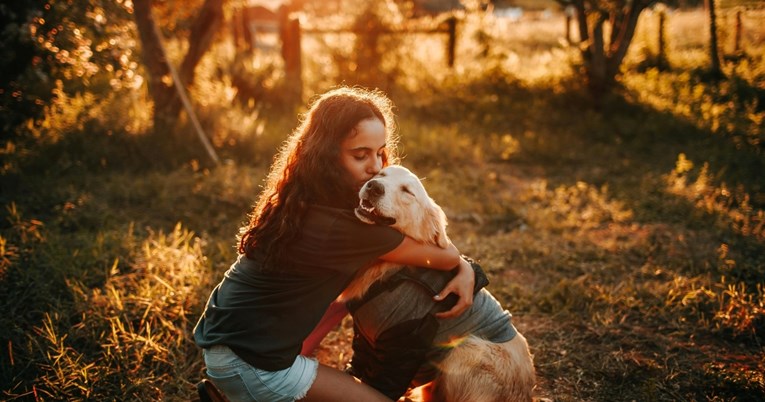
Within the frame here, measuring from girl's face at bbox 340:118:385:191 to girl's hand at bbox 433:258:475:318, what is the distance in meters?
0.63

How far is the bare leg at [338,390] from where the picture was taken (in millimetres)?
2324

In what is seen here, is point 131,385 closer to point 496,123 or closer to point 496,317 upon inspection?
point 496,317

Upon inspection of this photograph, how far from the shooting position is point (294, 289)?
2.24 meters

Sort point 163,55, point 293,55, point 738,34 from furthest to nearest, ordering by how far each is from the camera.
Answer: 1. point 738,34
2. point 293,55
3. point 163,55

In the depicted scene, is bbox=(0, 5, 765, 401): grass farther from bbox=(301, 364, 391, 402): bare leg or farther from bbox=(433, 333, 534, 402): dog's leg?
bbox=(301, 364, 391, 402): bare leg

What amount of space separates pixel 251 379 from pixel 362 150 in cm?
113

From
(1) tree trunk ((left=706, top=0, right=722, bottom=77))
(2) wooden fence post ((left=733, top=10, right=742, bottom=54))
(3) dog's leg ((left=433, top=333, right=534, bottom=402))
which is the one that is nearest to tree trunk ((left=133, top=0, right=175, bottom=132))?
(3) dog's leg ((left=433, top=333, right=534, bottom=402))

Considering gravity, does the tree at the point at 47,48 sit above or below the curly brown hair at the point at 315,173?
above

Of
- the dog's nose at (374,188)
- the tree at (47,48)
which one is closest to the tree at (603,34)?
the tree at (47,48)

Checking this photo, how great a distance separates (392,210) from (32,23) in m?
5.47

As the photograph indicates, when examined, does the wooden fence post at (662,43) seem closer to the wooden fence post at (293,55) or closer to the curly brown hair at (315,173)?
the wooden fence post at (293,55)

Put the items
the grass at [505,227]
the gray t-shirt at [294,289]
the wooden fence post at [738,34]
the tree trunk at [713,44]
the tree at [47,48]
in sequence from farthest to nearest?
1. the wooden fence post at [738,34]
2. the tree trunk at [713,44]
3. the tree at [47,48]
4. the grass at [505,227]
5. the gray t-shirt at [294,289]

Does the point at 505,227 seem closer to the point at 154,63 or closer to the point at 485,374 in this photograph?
the point at 485,374

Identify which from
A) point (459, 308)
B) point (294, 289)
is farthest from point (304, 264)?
point (459, 308)
